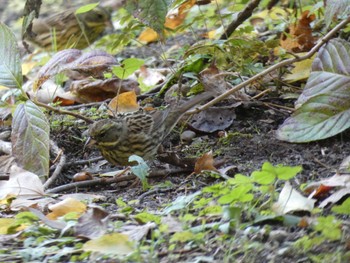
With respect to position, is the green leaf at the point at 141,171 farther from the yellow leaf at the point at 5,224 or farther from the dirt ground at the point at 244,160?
the yellow leaf at the point at 5,224

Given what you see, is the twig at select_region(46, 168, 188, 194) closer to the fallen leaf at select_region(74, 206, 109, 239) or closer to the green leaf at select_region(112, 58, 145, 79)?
the green leaf at select_region(112, 58, 145, 79)

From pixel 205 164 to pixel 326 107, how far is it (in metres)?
0.61

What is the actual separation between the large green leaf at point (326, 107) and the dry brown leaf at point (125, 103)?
1.27 m

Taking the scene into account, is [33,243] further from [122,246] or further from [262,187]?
[262,187]

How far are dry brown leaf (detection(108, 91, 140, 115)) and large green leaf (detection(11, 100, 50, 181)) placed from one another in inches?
43.0

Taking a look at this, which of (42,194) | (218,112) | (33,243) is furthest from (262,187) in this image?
(218,112)

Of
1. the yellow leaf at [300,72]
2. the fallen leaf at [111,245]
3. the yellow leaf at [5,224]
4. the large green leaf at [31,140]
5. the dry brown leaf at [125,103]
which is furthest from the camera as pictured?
the dry brown leaf at [125,103]

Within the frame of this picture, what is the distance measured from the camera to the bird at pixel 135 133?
4.04 m

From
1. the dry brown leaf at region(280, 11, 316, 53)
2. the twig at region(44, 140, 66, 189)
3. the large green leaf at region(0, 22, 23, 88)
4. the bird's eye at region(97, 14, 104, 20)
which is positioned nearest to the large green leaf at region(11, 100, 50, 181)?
the large green leaf at region(0, 22, 23, 88)

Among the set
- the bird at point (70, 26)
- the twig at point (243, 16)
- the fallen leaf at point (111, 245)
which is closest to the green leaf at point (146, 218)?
the fallen leaf at point (111, 245)

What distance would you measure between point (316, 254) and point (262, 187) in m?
0.44

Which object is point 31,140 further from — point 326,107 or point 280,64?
point 326,107

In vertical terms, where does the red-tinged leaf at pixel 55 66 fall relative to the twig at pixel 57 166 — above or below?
above

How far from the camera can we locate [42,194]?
3.61 metres
